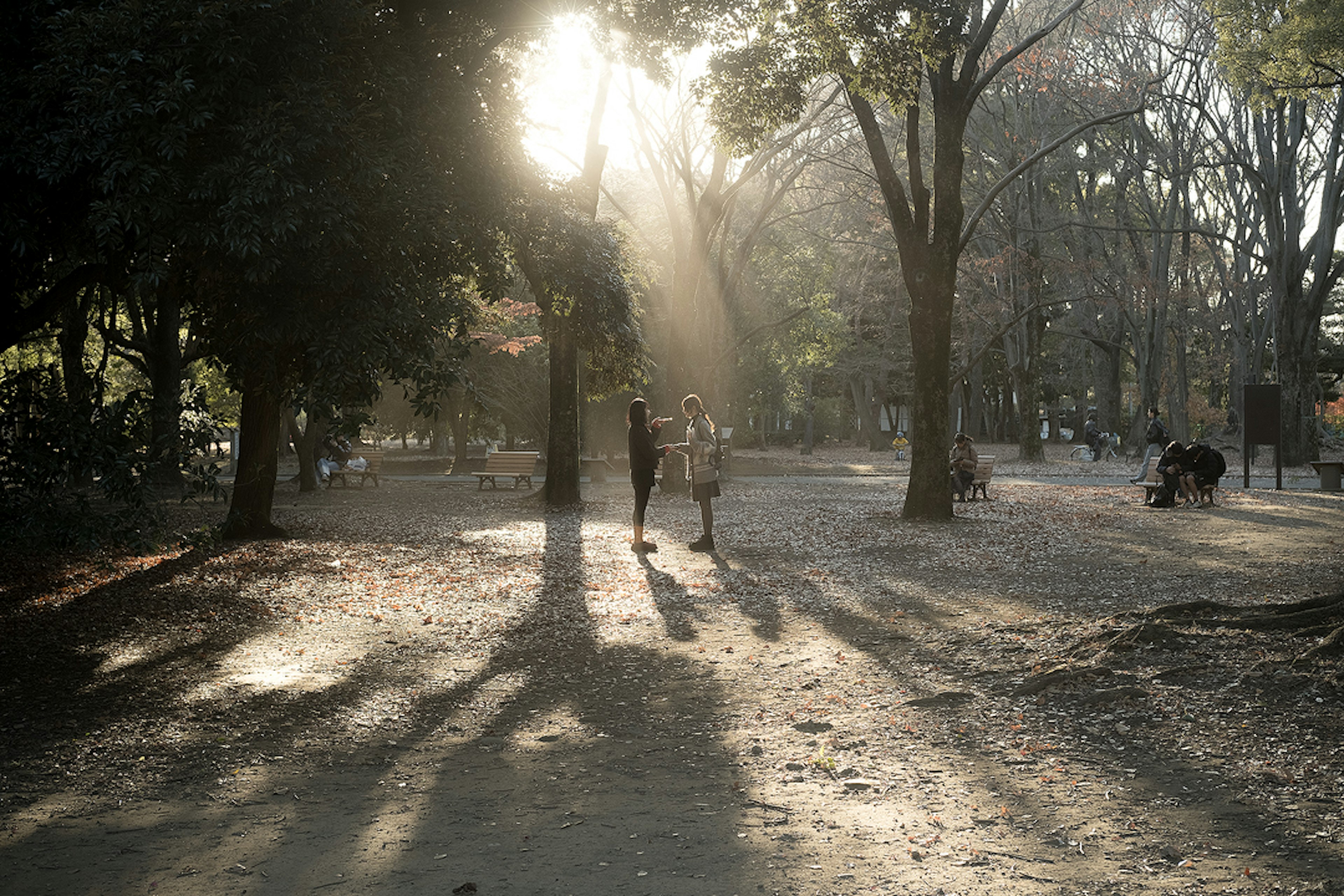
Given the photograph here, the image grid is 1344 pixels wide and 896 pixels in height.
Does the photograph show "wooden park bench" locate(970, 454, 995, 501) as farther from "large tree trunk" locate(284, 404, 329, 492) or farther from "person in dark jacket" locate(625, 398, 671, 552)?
"large tree trunk" locate(284, 404, 329, 492)

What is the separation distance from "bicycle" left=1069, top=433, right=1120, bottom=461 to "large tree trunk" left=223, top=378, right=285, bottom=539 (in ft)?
99.5

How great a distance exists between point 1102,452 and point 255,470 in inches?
1307

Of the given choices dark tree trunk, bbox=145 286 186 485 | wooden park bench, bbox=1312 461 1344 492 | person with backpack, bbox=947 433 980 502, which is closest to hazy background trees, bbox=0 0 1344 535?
dark tree trunk, bbox=145 286 186 485

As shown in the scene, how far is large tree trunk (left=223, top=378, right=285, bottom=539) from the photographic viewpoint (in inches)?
563

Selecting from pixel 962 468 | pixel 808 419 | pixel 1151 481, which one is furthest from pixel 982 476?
pixel 808 419

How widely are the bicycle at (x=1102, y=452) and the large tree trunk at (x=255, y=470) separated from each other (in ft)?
99.5

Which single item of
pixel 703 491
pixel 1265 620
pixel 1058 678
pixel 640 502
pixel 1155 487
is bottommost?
pixel 1058 678

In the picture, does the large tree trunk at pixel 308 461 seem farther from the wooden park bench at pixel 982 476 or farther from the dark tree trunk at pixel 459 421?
the wooden park bench at pixel 982 476

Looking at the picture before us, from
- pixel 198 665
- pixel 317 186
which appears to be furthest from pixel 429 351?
pixel 198 665

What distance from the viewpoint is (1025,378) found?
35375 mm

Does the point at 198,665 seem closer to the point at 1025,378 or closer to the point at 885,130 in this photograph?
the point at 885,130

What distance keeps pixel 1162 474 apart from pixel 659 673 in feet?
44.0

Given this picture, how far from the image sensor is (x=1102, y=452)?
131 feet

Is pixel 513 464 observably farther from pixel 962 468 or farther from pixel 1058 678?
pixel 1058 678
